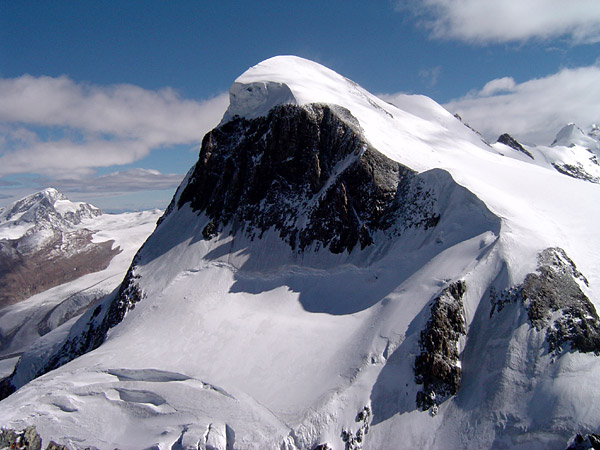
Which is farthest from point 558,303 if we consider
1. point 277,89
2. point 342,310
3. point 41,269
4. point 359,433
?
point 41,269

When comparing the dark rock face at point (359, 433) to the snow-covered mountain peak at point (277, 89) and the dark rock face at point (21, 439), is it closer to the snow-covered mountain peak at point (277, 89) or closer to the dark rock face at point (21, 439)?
the dark rock face at point (21, 439)

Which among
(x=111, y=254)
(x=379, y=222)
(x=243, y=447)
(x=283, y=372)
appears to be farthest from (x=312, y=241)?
(x=111, y=254)

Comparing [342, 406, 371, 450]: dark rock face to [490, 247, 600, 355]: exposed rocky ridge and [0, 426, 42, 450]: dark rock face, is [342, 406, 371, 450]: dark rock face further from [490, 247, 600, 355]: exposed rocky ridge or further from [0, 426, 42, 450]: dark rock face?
[0, 426, 42, 450]: dark rock face

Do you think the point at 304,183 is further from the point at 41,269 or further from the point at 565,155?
the point at 41,269

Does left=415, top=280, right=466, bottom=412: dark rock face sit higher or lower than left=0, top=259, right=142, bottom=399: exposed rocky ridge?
higher

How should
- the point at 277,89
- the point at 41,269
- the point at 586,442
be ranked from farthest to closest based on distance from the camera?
the point at 41,269 < the point at 277,89 < the point at 586,442

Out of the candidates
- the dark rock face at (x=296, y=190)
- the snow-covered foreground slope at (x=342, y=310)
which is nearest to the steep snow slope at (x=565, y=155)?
the snow-covered foreground slope at (x=342, y=310)

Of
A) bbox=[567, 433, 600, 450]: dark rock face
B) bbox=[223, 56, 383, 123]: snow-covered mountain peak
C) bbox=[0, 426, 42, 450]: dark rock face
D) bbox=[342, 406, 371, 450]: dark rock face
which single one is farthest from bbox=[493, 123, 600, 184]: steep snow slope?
bbox=[0, 426, 42, 450]: dark rock face
